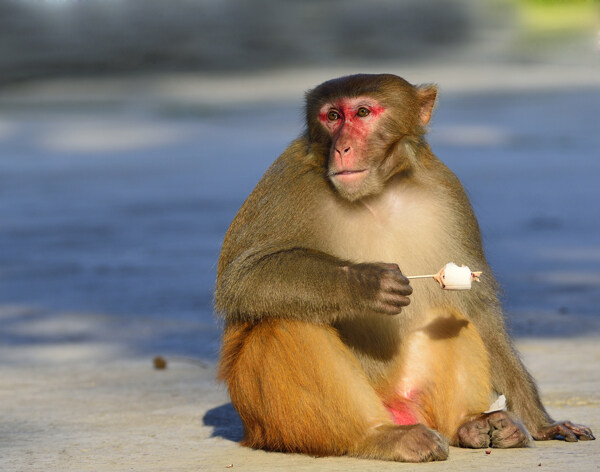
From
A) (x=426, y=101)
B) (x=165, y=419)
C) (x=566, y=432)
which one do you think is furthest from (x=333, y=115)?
(x=165, y=419)

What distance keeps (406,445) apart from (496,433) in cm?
46

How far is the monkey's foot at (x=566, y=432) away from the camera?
17.5 ft

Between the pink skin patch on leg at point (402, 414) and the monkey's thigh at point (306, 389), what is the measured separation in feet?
0.66

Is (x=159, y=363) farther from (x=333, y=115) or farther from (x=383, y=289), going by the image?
(x=383, y=289)

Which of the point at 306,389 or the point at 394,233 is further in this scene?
the point at 394,233

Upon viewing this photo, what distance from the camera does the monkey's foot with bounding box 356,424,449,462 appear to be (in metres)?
4.89

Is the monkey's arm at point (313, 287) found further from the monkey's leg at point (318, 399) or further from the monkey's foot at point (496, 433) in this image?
the monkey's foot at point (496, 433)

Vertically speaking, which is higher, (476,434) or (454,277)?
(454,277)

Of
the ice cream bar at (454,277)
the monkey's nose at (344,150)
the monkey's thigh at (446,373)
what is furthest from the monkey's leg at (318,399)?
the monkey's nose at (344,150)

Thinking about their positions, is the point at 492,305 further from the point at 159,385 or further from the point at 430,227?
the point at 159,385

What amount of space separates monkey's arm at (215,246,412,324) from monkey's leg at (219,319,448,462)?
0.22ft

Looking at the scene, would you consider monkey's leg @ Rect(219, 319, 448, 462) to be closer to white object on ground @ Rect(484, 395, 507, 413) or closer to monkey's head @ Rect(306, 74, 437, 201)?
white object on ground @ Rect(484, 395, 507, 413)

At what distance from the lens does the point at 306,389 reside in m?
4.96

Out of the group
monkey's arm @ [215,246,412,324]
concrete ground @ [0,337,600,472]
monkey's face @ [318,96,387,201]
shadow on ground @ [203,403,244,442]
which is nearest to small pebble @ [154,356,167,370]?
→ concrete ground @ [0,337,600,472]
